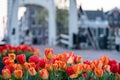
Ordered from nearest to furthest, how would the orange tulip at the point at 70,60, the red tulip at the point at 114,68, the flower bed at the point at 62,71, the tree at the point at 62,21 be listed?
1. the flower bed at the point at 62,71
2. the red tulip at the point at 114,68
3. the orange tulip at the point at 70,60
4. the tree at the point at 62,21

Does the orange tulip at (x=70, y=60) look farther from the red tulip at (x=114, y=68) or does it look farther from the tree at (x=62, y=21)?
the tree at (x=62, y=21)

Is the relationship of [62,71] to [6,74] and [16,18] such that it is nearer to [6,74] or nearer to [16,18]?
[6,74]

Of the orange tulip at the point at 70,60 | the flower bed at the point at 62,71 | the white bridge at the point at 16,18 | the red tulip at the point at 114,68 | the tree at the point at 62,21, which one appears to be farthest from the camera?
the tree at the point at 62,21

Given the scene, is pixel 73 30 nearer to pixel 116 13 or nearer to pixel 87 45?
pixel 87 45

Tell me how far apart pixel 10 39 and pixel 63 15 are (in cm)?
3779

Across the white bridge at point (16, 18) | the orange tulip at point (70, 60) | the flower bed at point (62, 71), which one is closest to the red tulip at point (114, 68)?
the flower bed at point (62, 71)

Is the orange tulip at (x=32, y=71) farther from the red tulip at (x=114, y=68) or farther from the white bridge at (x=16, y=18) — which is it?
the white bridge at (x=16, y=18)

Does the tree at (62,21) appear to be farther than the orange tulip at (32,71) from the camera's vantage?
Yes

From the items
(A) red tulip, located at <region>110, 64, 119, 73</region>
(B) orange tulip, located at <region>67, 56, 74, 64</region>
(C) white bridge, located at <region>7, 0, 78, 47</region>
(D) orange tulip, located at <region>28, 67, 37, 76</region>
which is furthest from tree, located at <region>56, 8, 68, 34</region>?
(D) orange tulip, located at <region>28, 67, 37, 76</region>

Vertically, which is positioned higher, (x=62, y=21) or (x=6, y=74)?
(x=62, y=21)

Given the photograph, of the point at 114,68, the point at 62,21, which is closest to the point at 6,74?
the point at 114,68

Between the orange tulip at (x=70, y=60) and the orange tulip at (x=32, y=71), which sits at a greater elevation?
the orange tulip at (x=70, y=60)

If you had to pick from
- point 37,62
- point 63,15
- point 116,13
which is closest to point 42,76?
point 37,62

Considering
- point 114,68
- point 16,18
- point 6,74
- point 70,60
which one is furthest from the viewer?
point 16,18
